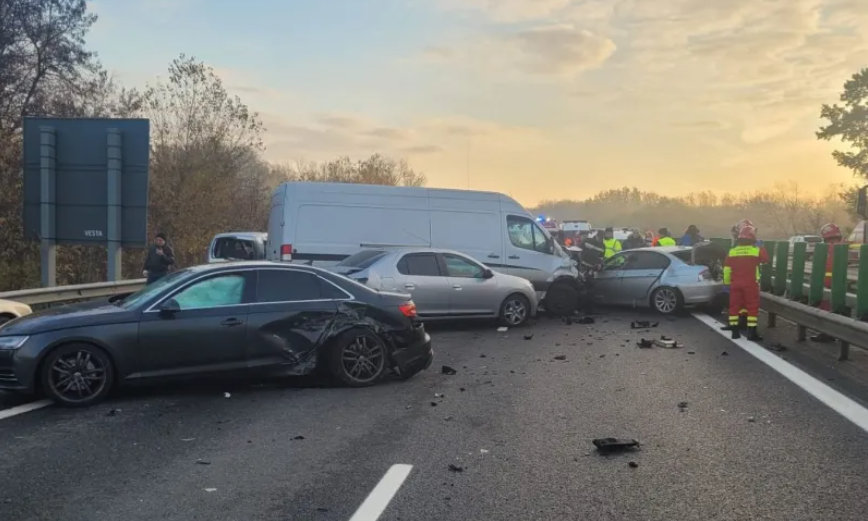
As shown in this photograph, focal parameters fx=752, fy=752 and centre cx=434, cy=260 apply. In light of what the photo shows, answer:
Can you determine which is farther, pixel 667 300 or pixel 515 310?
pixel 667 300

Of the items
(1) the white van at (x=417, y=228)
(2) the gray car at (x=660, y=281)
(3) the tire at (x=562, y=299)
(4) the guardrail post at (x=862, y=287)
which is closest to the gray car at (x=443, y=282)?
(1) the white van at (x=417, y=228)

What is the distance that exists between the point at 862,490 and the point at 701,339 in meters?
7.19

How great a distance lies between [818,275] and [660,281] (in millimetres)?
4252

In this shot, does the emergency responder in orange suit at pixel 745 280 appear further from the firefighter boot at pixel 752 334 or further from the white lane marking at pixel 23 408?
the white lane marking at pixel 23 408

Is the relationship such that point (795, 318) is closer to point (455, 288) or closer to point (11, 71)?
point (455, 288)

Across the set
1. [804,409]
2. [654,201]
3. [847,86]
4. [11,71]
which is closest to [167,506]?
[804,409]

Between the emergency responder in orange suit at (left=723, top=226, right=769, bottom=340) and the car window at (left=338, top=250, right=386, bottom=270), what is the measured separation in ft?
18.5

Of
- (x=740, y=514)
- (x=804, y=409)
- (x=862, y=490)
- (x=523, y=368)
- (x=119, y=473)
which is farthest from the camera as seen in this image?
(x=523, y=368)

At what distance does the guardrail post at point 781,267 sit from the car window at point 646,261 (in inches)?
89.4

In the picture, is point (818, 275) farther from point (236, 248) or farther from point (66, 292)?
point (236, 248)

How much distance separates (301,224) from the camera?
14523mm

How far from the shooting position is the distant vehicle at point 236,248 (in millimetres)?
18188

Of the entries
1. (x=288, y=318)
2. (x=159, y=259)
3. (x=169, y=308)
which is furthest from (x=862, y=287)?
(x=159, y=259)

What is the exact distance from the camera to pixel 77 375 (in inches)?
280
